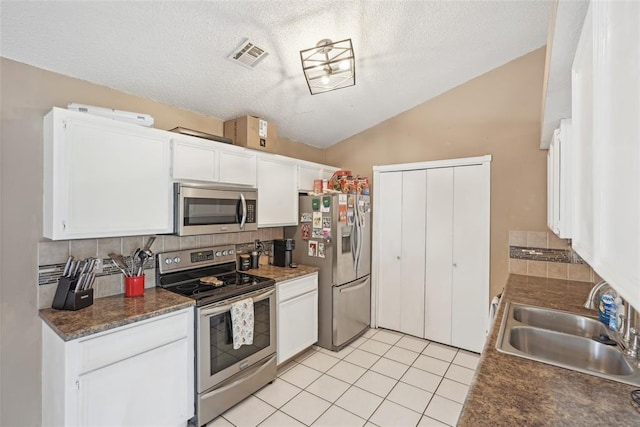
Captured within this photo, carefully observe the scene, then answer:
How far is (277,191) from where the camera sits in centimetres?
309

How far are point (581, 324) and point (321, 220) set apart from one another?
2.22 meters

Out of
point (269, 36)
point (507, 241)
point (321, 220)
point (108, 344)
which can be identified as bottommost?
point (108, 344)

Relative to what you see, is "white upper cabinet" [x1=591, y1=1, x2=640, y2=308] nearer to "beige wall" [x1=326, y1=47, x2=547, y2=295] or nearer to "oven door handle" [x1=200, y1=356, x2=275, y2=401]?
"oven door handle" [x1=200, y1=356, x2=275, y2=401]

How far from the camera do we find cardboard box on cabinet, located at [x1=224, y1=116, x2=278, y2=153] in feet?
9.14

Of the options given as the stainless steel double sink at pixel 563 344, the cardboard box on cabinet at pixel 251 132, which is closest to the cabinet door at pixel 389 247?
the cardboard box on cabinet at pixel 251 132

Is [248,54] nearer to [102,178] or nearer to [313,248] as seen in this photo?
[102,178]

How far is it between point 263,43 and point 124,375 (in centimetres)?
233

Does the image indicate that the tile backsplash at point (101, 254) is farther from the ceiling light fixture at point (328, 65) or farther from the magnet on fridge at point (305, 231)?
the ceiling light fixture at point (328, 65)

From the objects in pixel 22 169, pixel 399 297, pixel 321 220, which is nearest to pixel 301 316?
pixel 321 220

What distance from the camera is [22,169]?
1.81 m

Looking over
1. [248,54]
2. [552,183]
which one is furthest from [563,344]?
[248,54]

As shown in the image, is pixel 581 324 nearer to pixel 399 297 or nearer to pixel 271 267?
pixel 399 297

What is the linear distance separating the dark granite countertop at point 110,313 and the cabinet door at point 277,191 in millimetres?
1122

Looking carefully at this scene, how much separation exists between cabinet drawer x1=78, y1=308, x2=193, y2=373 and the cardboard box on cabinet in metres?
1.58
